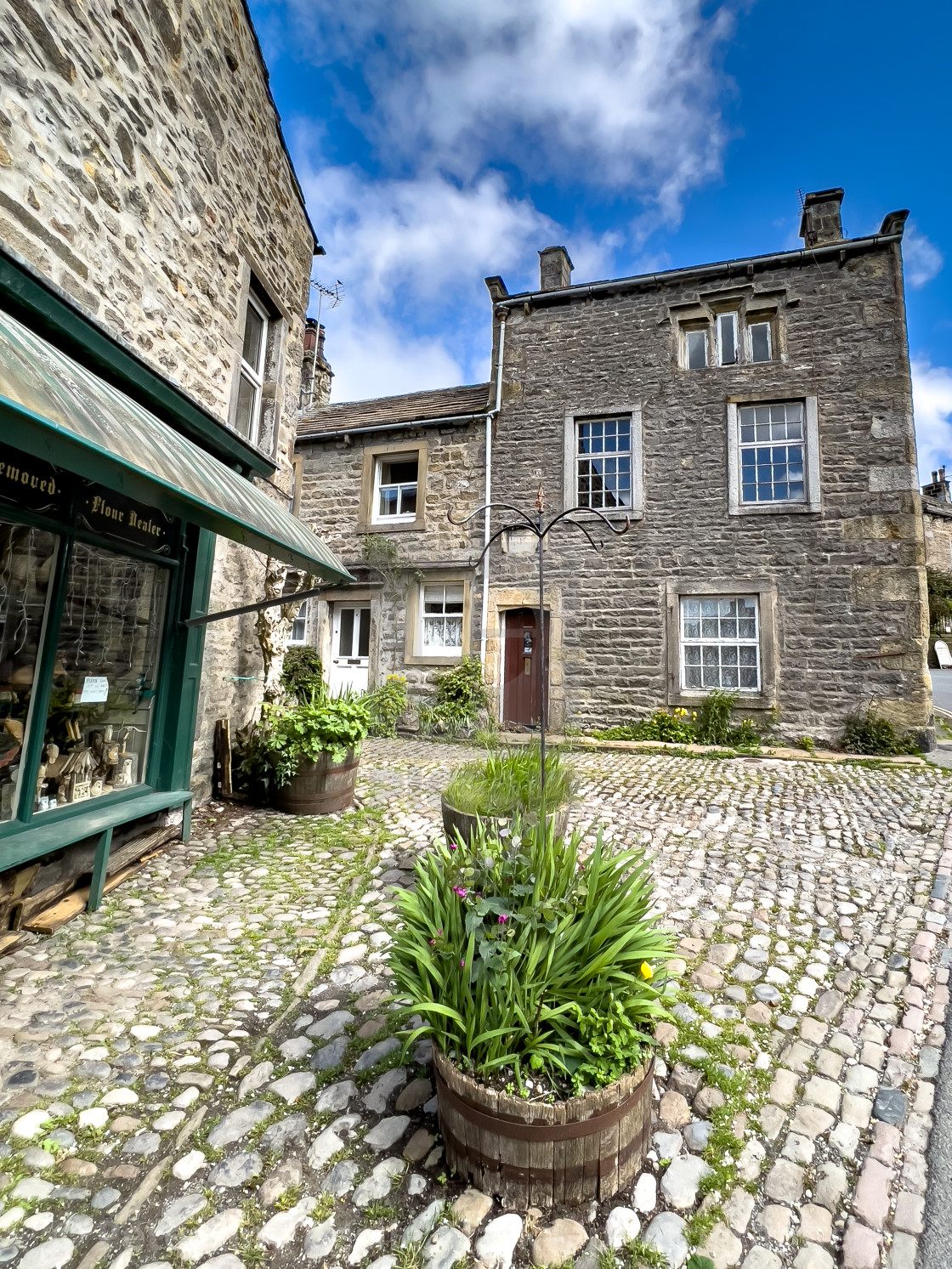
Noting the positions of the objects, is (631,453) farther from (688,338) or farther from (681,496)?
(688,338)

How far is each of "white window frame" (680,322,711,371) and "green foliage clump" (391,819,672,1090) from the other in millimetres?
10821

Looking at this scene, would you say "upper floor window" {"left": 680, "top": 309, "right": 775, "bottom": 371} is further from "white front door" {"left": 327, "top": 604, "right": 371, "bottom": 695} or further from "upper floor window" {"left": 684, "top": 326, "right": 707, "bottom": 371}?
"white front door" {"left": 327, "top": 604, "right": 371, "bottom": 695}

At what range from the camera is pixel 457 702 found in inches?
443

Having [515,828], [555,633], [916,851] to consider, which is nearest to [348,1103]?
[515,828]

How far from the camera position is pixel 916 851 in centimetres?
483

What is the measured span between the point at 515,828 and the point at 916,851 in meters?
3.97

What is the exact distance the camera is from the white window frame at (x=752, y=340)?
423 inches

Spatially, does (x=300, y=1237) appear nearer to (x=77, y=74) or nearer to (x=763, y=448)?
(x=77, y=74)

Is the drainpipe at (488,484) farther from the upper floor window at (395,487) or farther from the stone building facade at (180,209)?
the stone building facade at (180,209)

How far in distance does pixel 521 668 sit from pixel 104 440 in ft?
31.6

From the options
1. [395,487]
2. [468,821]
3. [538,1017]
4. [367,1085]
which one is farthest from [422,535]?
[538,1017]

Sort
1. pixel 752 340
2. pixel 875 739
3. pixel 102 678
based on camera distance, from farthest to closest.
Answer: pixel 752 340, pixel 875 739, pixel 102 678

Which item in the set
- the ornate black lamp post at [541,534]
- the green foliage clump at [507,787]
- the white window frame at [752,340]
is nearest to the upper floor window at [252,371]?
the ornate black lamp post at [541,534]

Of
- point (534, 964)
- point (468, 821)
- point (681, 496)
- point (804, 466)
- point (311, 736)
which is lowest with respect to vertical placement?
point (534, 964)
